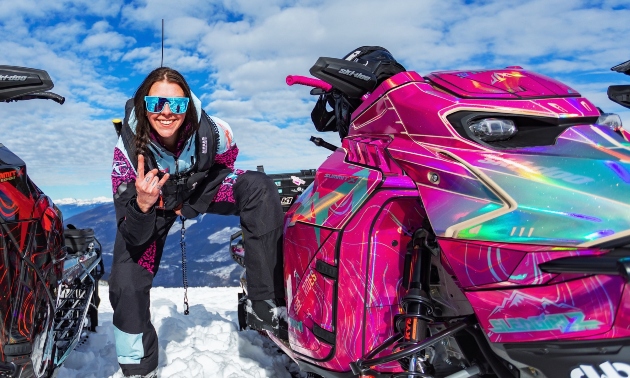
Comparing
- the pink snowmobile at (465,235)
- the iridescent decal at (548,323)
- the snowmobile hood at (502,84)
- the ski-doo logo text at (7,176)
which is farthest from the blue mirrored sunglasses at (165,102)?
the iridescent decal at (548,323)

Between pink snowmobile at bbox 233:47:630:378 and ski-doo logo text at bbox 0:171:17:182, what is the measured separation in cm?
134

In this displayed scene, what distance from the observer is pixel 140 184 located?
8.10ft

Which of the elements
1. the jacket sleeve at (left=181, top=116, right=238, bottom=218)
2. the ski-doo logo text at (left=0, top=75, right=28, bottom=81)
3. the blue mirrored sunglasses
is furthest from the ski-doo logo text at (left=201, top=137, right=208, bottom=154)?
the ski-doo logo text at (left=0, top=75, right=28, bottom=81)

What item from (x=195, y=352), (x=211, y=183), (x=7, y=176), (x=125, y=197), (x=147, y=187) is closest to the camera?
(x=7, y=176)

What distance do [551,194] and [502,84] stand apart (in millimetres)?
557

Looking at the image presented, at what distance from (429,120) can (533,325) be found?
76 centimetres

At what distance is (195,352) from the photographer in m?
3.52

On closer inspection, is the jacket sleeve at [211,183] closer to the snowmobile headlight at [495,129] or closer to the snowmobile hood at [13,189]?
the snowmobile hood at [13,189]

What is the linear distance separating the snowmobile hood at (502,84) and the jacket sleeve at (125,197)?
1669 mm

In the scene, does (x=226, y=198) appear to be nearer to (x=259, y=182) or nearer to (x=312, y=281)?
(x=259, y=182)

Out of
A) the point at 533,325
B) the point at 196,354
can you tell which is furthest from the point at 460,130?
the point at 196,354

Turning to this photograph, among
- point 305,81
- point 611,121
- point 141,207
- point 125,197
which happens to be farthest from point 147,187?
point 611,121

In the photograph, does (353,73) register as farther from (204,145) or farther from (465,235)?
(204,145)

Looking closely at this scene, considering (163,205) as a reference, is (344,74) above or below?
above
